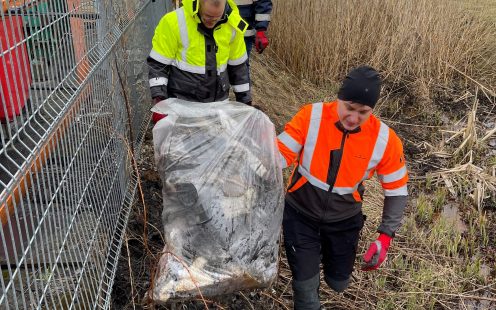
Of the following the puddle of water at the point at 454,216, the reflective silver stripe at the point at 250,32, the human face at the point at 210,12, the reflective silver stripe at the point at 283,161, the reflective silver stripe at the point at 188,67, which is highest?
the human face at the point at 210,12

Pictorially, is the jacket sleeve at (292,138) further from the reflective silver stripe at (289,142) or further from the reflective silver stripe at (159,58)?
the reflective silver stripe at (159,58)

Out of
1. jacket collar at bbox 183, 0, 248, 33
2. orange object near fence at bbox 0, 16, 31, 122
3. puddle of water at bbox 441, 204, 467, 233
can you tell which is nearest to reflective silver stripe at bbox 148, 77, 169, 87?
jacket collar at bbox 183, 0, 248, 33

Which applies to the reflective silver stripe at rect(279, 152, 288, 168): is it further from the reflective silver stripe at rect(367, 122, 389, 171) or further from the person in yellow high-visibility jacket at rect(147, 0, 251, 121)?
the person in yellow high-visibility jacket at rect(147, 0, 251, 121)

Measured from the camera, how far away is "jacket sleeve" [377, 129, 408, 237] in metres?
2.23

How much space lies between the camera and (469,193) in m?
4.26

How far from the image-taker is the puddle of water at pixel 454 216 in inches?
154

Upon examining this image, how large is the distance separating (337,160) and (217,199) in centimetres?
59

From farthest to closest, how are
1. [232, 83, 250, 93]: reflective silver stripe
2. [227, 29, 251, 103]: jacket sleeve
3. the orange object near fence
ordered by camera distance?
[232, 83, 250, 93]: reflective silver stripe < [227, 29, 251, 103]: jacket sleeve < the orange object near fence

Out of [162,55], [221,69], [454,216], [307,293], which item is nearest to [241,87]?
[221,69]

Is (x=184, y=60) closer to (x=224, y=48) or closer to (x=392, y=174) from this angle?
(x=224, y=48)

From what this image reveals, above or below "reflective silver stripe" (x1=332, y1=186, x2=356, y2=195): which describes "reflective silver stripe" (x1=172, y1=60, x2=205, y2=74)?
above

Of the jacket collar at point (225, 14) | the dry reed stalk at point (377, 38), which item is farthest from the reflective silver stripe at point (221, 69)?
the dry reed stalk at point (377, 38)

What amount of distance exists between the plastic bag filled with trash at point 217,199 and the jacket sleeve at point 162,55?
0.55m

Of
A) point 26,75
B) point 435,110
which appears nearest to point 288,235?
point 26,75
